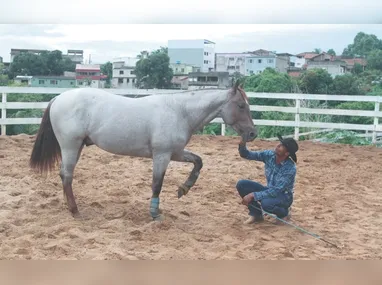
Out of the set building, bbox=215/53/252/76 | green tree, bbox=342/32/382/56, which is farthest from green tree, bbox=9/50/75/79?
green tree, bbox=342/32/382/56

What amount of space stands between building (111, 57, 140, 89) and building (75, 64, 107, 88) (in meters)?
0.34

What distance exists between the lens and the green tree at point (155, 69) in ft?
24.5

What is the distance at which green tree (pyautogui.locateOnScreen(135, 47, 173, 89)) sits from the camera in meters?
7.48

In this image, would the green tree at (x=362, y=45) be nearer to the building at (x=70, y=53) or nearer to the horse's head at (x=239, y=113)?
the building at (x=70, y=53)

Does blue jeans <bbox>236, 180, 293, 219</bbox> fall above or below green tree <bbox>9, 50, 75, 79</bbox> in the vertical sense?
below

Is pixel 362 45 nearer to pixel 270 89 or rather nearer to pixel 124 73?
pixel 270 89

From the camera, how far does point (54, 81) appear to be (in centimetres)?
821

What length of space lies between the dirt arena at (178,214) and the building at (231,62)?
1950 mm

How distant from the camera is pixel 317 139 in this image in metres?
8.91

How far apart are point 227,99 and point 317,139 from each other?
18.4ft

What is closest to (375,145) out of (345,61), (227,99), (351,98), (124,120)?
(351,98)

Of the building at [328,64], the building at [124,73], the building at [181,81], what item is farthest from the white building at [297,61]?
the building at [124,73]

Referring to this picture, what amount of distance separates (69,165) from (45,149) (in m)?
0.35

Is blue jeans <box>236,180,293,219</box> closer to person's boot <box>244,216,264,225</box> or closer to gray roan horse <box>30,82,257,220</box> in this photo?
person's boot <box>244,216,264,225</box>
